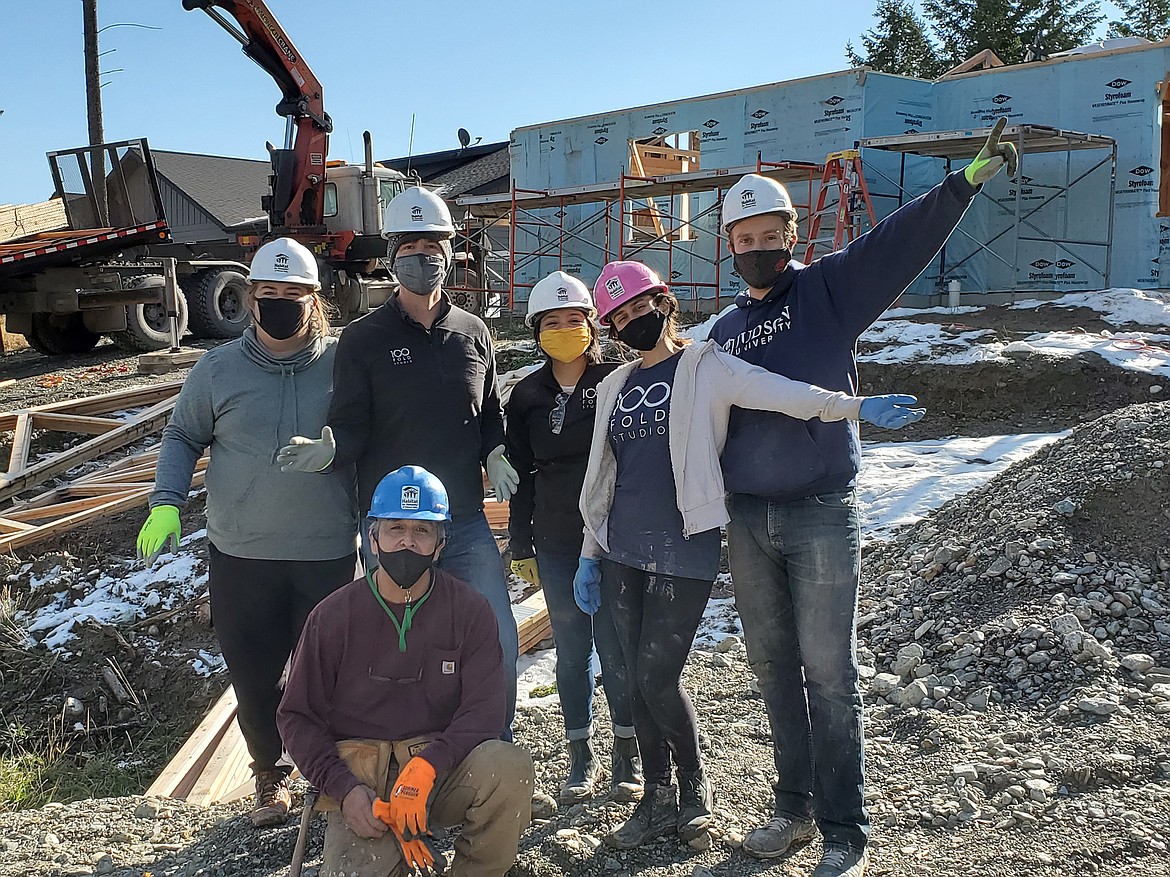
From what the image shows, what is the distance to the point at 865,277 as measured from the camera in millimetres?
2881

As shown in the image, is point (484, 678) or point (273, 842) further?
point (273, 842)

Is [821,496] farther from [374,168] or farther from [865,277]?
[374,168]

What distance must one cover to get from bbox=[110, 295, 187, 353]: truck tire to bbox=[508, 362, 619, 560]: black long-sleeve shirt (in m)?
12.0

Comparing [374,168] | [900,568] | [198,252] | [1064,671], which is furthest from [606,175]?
[1064,671]

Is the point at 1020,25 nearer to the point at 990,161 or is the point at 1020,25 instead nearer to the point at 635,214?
the point at 635,214

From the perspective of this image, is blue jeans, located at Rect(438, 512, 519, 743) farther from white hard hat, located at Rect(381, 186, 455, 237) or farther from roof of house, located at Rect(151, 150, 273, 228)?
roof of house, located at Rect(151, 150, 273, 228)

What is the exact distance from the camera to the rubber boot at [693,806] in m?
3.22

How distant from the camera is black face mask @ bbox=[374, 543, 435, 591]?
2.92 meters

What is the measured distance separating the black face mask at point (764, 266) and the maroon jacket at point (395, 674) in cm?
133

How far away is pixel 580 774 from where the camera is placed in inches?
146

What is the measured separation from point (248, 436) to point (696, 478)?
63.5 inches

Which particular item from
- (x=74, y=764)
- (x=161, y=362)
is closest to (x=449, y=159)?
(x=161, y=362)

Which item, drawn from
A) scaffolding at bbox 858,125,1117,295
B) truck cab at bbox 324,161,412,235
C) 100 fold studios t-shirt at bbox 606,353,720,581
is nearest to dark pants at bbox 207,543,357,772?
100 fold studios t-shirt at bbox 606,353,720,581

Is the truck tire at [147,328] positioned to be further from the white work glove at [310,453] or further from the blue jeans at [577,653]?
the blue jeans at [577,653]
